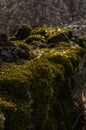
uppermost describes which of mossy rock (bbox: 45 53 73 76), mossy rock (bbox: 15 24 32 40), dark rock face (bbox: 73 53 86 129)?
mossy rock (bbox: 45 53 73 76)

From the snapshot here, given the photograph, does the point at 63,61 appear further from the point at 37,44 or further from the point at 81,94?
the point at 37,44

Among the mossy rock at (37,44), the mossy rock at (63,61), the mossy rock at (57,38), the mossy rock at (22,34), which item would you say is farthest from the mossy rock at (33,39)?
the mossy rock at (63,61)

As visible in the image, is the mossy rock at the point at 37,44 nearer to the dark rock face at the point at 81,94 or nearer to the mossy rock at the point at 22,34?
the dark rock face at the point at 81,94

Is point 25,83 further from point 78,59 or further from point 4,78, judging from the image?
point 78,59

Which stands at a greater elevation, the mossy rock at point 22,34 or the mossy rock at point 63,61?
the mossy rock at point 63,61

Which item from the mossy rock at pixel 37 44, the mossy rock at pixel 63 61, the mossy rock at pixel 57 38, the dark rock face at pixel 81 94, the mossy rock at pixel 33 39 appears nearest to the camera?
the mossy rock at pixel 63 61

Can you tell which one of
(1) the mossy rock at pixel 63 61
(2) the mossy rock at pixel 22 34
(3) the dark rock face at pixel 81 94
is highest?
(1) the mossy rock at pixel 63 61

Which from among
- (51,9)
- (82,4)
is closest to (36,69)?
(51,9)

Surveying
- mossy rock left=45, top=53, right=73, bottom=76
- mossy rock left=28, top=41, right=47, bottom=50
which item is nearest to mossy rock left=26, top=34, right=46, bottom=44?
mossy rock left=28, top=41, right=47, bottom=50

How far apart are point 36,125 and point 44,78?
1.06 meters

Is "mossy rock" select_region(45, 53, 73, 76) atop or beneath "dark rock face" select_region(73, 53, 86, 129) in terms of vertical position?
atop

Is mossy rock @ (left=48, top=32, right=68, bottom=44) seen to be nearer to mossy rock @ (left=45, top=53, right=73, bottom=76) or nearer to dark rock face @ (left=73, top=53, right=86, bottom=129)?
dark rock face @ (left=73, top=53, right=86, bottom=129)

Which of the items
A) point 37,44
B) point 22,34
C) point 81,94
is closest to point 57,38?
point 37,44

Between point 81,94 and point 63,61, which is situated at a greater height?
point 63,61
